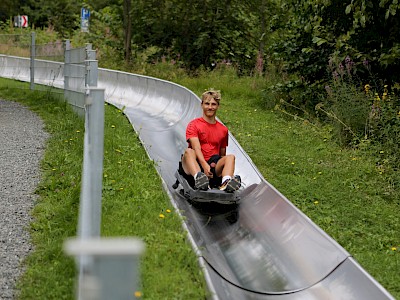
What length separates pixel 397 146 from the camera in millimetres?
9031

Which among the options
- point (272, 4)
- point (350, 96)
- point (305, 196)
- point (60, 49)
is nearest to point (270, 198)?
point (305, 196)

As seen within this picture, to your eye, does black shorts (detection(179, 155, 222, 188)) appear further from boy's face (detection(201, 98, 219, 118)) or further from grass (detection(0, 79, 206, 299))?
boy's face (detection(201, 98, 219, 118))

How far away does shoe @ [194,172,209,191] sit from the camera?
6.93 m

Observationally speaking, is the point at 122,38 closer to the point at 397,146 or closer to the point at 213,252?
the point at 397,146

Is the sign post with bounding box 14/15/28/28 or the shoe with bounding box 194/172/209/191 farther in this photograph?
the sign post with bounding box 14/15/28/28

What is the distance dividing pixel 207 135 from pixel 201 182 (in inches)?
35.3

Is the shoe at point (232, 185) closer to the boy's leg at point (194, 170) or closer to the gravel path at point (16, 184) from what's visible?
the boy's leg at point (194, 170)

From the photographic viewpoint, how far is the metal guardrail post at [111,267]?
1.40 m

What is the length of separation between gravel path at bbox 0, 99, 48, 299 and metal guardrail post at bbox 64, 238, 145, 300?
3.16 metres

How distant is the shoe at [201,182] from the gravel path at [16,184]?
5.21ft

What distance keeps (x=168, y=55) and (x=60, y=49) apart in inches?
325

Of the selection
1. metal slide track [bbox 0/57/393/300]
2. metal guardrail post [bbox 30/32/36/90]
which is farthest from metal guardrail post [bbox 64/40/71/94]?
metal slide track [bbox 0/57/393/300]

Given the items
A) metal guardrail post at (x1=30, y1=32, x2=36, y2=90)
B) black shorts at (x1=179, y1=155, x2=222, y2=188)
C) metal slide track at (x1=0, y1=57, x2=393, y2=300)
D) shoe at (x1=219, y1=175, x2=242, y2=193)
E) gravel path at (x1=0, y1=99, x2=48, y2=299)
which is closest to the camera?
metal slide track at (x1=0, y1=57, x2=393, y2=300)

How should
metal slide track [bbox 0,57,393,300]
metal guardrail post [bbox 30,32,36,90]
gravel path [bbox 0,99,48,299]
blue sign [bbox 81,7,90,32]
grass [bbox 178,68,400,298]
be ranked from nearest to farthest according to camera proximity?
metal slide track [bbox 0,57,393,300], gravel path [bbox 0,99,48,299], grass [bbox 178,68,400,298], metal guardrail post [bbox 30,32,36,90], blue sign [bbox 81,7,90,32]
